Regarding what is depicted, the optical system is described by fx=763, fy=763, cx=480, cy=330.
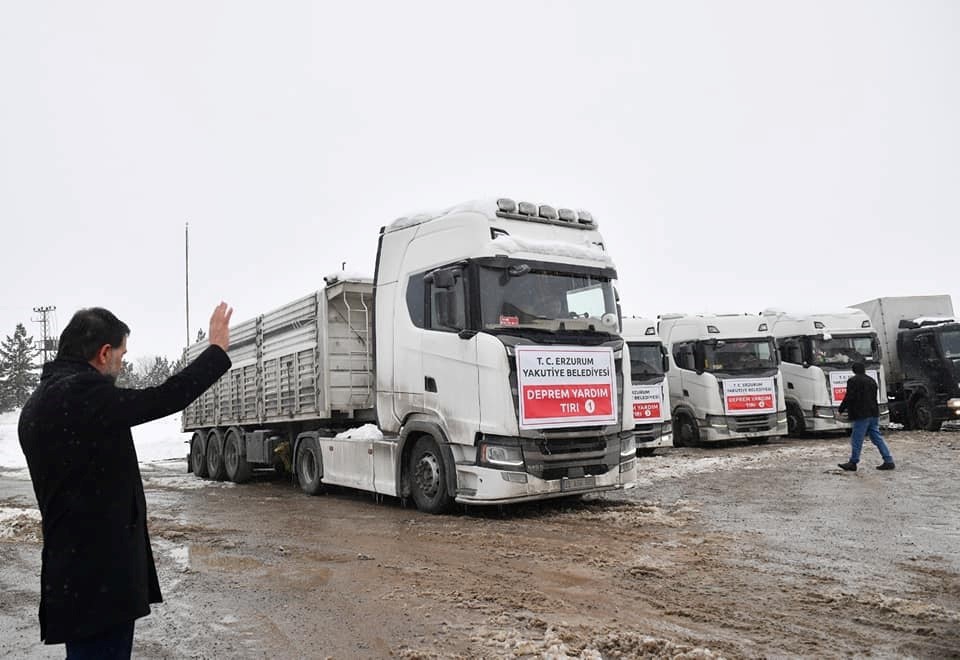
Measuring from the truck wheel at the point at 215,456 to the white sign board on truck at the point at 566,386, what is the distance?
8.60m

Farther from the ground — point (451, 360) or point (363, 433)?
point (451, 360)

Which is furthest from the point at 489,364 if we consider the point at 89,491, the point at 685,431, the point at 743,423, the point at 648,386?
the point at 685,431

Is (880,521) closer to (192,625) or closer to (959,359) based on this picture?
(192,625)

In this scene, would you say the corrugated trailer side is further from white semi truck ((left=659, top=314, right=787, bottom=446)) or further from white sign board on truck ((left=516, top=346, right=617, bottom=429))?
white semi truck ((left=659, top=314, right=787, bottom=446))

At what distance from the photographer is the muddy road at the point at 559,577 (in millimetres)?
4301

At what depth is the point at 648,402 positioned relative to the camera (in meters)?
16.9

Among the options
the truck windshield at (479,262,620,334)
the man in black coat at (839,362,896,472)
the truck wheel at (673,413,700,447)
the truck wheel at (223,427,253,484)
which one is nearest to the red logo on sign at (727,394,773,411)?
the truck wheel at (673,413,700,447)

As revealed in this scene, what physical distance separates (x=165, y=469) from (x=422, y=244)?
13.3 m

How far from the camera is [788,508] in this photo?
8.98m

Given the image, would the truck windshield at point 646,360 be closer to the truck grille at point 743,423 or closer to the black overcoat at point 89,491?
the truck grille at point 743,423

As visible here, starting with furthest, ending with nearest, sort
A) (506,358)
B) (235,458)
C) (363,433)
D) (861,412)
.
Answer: (235,458)
(861,412)
(363,433)
(506,358)

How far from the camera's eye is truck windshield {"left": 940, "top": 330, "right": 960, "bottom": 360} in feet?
61.3

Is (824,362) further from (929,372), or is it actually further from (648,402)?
(648,402)

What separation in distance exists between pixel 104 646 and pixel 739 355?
17.5m
